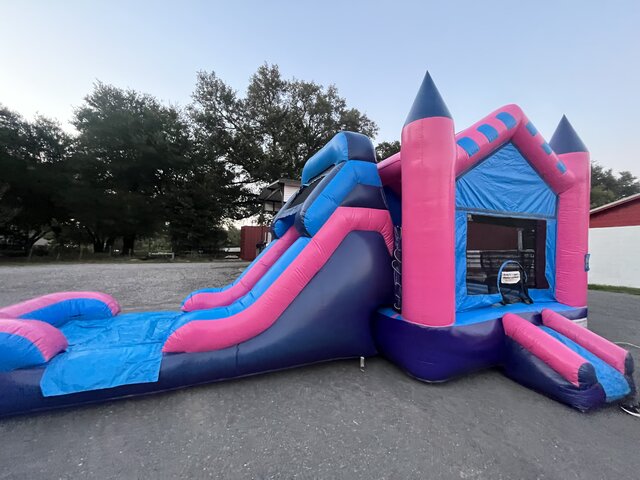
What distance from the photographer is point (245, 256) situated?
557 inches

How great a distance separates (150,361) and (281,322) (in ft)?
3.32

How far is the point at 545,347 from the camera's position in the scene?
2057mm

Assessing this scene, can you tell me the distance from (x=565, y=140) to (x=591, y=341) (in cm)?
248

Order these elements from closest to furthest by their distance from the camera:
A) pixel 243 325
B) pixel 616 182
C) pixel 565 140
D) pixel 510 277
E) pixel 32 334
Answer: pixel 32 334, pixel 243 325, pixel 510 277, pixel 565 140, pixel 616 182

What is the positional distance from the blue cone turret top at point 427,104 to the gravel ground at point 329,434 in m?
2.34

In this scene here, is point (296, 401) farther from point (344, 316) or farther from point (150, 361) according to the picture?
point (150, 361)

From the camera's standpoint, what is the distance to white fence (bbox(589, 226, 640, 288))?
26.9 feet

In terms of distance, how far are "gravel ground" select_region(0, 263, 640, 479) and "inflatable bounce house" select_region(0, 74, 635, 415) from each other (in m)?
0.13

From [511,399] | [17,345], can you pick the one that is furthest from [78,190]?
[511,399]

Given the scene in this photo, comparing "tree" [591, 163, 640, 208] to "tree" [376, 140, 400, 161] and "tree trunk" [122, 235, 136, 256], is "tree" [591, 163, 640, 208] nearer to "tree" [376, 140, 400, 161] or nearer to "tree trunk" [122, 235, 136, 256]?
"tree" [376, 140, 400, 161]

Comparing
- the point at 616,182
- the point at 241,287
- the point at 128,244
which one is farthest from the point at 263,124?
the point at 616,182

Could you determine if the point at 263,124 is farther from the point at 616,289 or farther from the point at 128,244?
the point at 616,289

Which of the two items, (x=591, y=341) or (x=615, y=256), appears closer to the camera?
(x=591, y=341)

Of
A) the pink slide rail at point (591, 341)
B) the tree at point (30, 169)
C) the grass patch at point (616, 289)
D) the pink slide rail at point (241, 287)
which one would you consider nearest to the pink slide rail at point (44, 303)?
the pink slide rail at point (241, 287)
